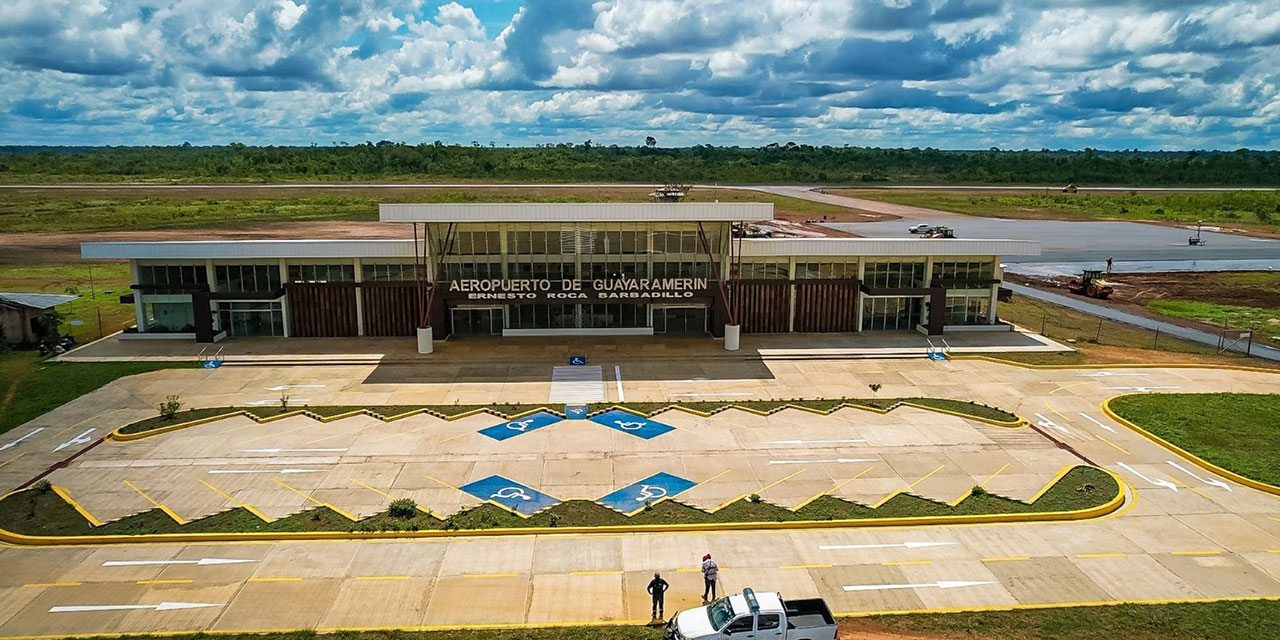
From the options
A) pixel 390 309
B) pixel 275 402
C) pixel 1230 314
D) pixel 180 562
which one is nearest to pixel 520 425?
pixel 275 402

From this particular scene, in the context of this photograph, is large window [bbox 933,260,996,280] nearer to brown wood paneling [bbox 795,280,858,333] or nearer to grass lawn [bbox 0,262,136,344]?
brown wood paneling [bbox 795,280,858,333]

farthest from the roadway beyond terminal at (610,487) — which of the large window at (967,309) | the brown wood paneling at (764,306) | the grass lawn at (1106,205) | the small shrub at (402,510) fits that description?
the grass lawn at (1106,205)

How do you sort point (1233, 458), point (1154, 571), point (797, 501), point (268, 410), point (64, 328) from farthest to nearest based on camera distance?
1. point (64, 328)
2. point (268, 410)
3. point (1233, 458)
4. point (797, 501)
5. point (1154, 571)

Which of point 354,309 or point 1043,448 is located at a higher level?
point 354,309

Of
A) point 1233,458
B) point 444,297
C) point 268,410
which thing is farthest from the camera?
point 444,297

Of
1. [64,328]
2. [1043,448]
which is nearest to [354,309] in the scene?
[64,328]

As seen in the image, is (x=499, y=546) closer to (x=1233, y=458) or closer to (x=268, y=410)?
(x=268, y=410)
